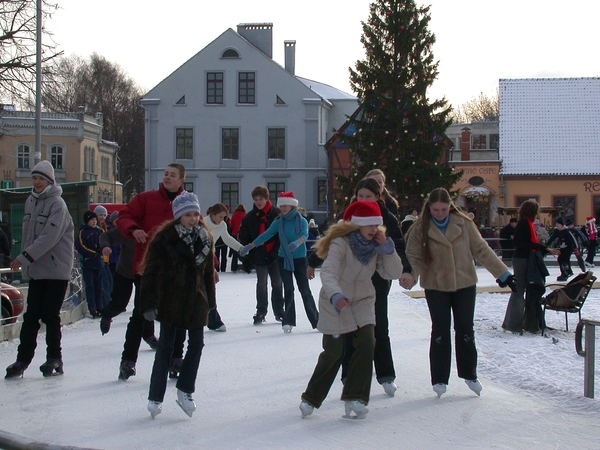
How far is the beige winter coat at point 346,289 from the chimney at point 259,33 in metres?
49.2

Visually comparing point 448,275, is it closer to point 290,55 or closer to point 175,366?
point 175,366

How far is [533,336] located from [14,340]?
6.44 meters

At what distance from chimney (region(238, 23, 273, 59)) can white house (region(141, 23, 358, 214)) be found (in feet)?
15.9

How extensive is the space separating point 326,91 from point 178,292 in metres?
52.6

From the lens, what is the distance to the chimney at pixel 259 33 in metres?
54.1

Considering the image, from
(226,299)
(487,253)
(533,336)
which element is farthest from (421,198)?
(487,253)

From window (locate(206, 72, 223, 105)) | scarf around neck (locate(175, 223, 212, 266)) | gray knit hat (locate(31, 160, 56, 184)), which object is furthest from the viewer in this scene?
window (locate(206, 72, 223, 105))

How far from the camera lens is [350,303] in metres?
6.18

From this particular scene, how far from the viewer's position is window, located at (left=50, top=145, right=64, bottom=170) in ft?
211

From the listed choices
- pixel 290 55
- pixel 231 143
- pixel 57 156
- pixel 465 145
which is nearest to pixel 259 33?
pixel 290 55

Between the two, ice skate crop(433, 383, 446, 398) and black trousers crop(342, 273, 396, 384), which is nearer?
ice skate crop(433, 383, 446, 398)

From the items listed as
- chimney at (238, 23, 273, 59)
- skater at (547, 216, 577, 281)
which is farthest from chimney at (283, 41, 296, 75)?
skater at (547, 216, 577, 281)

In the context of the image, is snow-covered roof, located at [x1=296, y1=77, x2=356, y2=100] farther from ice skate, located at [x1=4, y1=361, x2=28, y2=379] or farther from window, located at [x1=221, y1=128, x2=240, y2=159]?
ice skate, located at [x1=4, y1=361, x2=28, y2=379]

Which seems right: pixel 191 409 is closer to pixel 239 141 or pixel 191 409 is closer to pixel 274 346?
pixel 274 346
